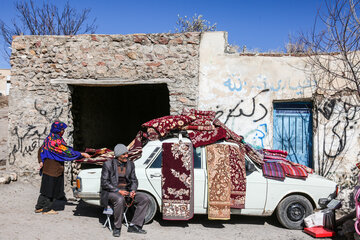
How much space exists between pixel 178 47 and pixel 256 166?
3.75m

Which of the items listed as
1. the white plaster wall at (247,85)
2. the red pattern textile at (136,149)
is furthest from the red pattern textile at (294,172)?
the red pattern textile at (136,149)

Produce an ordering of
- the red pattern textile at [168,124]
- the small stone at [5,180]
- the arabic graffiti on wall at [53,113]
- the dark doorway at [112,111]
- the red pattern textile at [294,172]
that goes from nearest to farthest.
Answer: the red pattern textile at [294,172] < the red pattern textile at [168,124] < the small stone at [5,180] < the arabic graffiti on wall at [53,113] < the dark doorway at [112,111]

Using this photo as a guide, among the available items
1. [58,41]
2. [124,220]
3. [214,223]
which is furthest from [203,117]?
[58,41]

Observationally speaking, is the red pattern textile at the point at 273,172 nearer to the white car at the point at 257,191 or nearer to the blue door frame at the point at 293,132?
the white car at the point at 257,191

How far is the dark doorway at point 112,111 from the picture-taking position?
384 inches

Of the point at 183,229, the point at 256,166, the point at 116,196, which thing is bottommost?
the point at 183,229

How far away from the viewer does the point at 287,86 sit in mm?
7965

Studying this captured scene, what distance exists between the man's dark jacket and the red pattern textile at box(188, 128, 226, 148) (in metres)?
1.18

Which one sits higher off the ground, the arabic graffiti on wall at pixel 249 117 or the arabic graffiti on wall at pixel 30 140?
the arabic graffiti on wall at pixel 249 117

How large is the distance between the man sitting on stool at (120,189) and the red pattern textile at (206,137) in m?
1.18

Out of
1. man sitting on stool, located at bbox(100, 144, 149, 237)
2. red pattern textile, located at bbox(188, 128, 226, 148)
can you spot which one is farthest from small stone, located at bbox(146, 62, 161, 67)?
man sitting on stool, located at bbox(100, 144, 149, 237)

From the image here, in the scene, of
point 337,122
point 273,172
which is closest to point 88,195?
point 273,172

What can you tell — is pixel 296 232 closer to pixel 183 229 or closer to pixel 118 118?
pixel 183 229

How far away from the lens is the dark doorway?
9750mm
